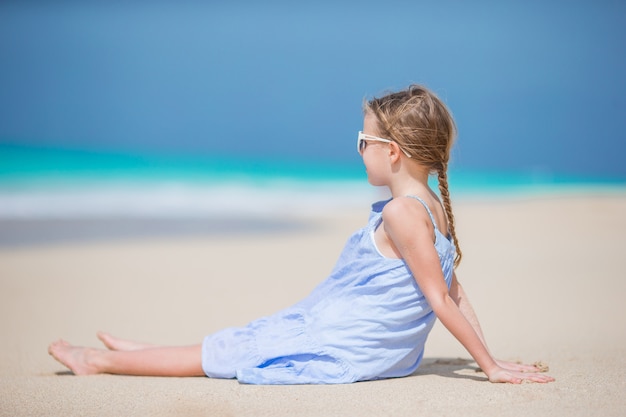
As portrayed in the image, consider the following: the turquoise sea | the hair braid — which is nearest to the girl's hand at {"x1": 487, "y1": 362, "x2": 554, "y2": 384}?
the hair braid

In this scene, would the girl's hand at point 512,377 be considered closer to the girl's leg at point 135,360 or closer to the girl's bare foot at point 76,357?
the girl's leg at point 135,360

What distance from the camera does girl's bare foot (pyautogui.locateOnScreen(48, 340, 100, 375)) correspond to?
3.40 metres

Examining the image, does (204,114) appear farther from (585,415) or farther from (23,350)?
(585,415)

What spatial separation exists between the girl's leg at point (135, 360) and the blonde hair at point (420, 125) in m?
1.19

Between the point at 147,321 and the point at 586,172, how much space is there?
856 inches

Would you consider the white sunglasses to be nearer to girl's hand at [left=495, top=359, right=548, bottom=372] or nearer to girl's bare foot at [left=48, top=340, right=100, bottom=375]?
girl's hand at [left=495, top=359, right=548, bottom=372]

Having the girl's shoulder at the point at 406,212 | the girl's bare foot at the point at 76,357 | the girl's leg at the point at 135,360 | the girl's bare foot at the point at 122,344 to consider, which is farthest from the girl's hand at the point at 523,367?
the girl's bare foot at the point at 76,357

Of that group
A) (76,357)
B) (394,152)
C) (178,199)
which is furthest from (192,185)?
(394,152)

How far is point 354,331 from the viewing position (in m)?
2.98

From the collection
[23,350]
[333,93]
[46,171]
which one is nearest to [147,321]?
[23,350]

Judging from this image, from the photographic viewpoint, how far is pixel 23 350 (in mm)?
4273

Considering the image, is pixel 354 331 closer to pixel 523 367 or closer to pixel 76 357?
pixel 523 367

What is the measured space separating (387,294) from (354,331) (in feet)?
0.62

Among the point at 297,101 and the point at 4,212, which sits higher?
the point at 297,101
